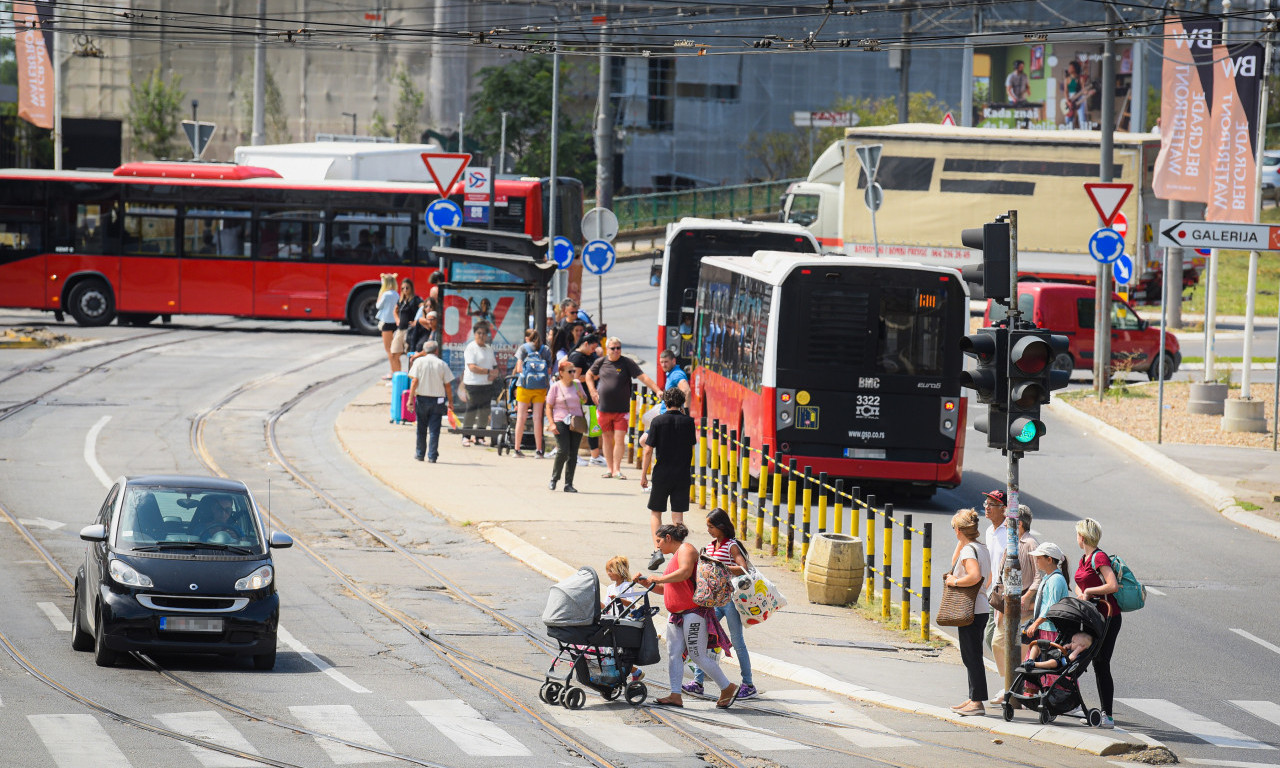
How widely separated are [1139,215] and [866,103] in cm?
2983

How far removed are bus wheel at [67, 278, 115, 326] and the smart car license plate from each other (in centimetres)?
2585

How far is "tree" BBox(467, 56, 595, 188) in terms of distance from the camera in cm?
5894

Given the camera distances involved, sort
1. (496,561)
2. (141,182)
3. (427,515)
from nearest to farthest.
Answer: (496,561) → (427,515) → (141,182)

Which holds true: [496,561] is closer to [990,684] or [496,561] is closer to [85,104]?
[990,684]

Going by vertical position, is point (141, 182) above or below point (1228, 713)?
above

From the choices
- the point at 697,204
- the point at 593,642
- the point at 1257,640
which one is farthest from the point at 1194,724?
the point at 697,204

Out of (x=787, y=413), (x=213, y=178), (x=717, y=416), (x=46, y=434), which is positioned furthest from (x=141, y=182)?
(x=787, y=413)

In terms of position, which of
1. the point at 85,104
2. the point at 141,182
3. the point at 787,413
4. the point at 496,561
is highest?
the point at 85,104

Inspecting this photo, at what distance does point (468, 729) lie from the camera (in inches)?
396

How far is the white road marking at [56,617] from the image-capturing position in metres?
12.9

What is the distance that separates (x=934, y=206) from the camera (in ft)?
131

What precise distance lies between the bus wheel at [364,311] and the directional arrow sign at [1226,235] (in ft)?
62.7

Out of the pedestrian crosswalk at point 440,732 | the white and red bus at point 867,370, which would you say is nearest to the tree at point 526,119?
the white and red bus at point 867,370

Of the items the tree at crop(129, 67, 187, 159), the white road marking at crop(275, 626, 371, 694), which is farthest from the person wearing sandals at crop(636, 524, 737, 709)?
the tree at crop(129, 67, 187, 159)
